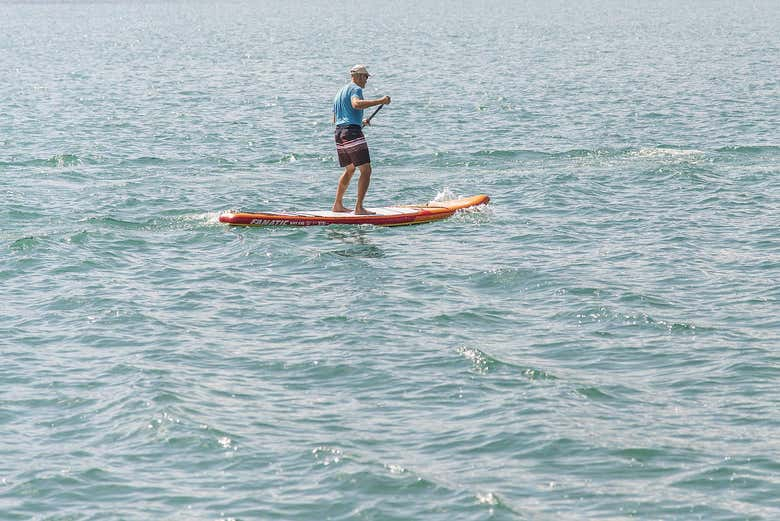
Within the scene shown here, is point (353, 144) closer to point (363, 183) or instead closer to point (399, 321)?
point (363, 183)

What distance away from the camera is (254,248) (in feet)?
65.8

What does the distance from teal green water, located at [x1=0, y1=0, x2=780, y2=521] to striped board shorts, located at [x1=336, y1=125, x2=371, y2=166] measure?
50.8 inches

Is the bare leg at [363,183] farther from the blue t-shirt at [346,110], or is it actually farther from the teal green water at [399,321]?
the blue t-shirt at [346,110]

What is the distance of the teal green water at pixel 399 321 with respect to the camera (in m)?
11.4

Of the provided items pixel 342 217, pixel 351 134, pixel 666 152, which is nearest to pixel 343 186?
pixel 342 217

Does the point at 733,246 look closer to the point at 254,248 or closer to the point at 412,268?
the point at 412,268

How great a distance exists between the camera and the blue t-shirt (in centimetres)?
2083

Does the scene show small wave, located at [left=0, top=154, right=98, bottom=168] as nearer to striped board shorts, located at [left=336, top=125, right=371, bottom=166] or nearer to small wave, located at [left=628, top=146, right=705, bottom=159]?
striped board shorts, located at [left=336, top=125, right=371, bottom=166]

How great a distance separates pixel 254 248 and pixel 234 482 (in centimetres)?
900

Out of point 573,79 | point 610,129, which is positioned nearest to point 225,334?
point 610,129

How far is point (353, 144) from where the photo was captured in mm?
21141

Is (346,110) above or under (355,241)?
above

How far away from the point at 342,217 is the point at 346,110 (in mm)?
1934

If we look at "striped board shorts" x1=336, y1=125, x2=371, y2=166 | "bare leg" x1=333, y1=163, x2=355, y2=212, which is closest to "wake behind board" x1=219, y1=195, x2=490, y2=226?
"bare leg" x1=333, y1=163, x2=355, y2=212
